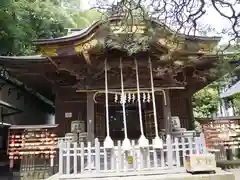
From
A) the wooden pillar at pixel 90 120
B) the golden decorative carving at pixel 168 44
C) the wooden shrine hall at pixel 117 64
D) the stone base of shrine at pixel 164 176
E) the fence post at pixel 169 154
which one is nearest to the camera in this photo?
the stone base of shrine at pixel 164 176

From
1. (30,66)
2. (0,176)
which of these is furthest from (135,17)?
(0,176)

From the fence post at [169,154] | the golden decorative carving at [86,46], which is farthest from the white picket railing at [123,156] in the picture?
the golden decorative carving at [86,46]

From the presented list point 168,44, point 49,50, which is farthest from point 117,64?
point 49,50

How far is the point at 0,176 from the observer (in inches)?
370

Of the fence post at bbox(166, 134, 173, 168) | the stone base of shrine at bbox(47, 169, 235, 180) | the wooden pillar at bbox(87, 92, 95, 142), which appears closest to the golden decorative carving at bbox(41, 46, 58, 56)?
the wooden pillar at bbox(87, 92, 95, 142)

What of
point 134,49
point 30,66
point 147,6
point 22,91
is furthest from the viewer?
point 22,91

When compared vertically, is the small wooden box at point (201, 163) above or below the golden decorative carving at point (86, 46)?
below

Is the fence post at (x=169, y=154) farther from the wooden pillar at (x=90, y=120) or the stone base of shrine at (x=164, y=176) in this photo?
the wooden pillar at (x=90, y=120)

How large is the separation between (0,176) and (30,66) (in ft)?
14.1

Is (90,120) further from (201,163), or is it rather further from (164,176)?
(201,163)

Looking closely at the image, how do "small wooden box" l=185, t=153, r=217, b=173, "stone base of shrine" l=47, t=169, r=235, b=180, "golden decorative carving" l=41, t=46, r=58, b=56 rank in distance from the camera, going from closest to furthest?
"stone base of shrine" l=47, t=169, r=235, b=180 < "small wooden box" l=185, t=153, r=217, b=173 < "golden decorative carving" l=41, t=46, r=58, b=56

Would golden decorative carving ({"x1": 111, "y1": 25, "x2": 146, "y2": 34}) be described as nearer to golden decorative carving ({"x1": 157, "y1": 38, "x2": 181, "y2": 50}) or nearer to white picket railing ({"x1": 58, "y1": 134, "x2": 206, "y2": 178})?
golden decorative carving ({"x1": 157, "y1": 38, "x2": 181, "y2": 50})

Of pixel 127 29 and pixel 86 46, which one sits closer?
pixel 127 29

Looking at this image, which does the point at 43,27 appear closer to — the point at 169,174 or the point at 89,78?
the point at 89,78
